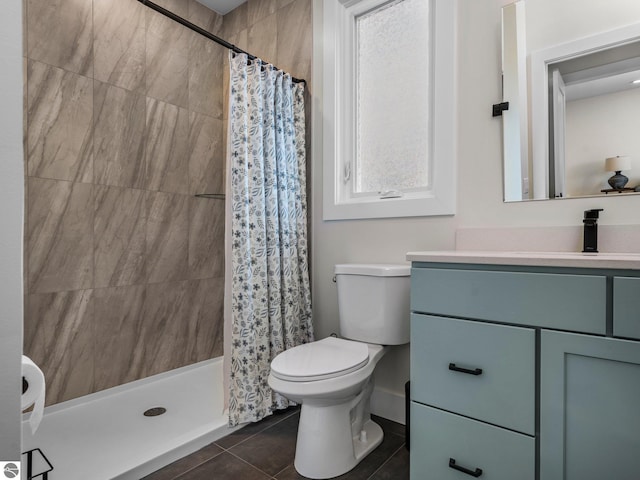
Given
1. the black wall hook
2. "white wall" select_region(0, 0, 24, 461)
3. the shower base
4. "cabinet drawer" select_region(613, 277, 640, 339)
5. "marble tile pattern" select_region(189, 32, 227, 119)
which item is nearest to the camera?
"white wall" select_region(0, 0, 24, 461)

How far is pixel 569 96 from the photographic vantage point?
1456mm

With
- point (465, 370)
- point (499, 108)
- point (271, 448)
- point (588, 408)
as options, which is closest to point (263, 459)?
point (271, 448)

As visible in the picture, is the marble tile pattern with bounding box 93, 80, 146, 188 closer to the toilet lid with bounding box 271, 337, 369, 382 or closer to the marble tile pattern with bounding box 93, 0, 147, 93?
the marble tile pattern with bounding box 93, 0, 147, 93

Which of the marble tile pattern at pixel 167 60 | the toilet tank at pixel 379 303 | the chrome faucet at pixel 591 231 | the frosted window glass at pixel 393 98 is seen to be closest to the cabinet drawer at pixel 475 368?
the toilet tank at pixel 379 303

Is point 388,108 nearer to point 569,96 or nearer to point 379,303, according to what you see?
point 569,96

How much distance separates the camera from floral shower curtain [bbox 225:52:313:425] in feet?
6.05

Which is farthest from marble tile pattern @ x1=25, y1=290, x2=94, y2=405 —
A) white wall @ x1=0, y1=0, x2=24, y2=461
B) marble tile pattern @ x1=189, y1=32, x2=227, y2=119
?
white wall @ x1=0, y1=0, x2=24, y2=461

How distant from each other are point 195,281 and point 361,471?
165 cm

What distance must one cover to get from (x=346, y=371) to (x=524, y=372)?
643mm

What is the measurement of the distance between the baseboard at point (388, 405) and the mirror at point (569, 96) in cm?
117

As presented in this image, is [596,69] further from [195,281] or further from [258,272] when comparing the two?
[195,281]

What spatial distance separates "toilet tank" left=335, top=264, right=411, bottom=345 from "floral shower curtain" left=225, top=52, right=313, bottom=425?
446 millimetres

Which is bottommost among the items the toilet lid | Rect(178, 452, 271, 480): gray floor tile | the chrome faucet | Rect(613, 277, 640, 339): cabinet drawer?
Rect(178, 452, 271, 480): gray floor tile

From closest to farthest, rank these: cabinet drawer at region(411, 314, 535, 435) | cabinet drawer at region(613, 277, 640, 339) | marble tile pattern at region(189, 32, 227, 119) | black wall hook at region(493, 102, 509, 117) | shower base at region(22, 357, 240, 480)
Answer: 1. cabinet drawer at region(613, 277, 640, 339)
2. cabinet drawer at region(411, 314, 535, 435)
3. shower base at region(22, 357, 240, 480)
4. black wall hook at region(493, 102, 509, 117)
5. marble tile pattern at region(189, 32, 227, 119)
